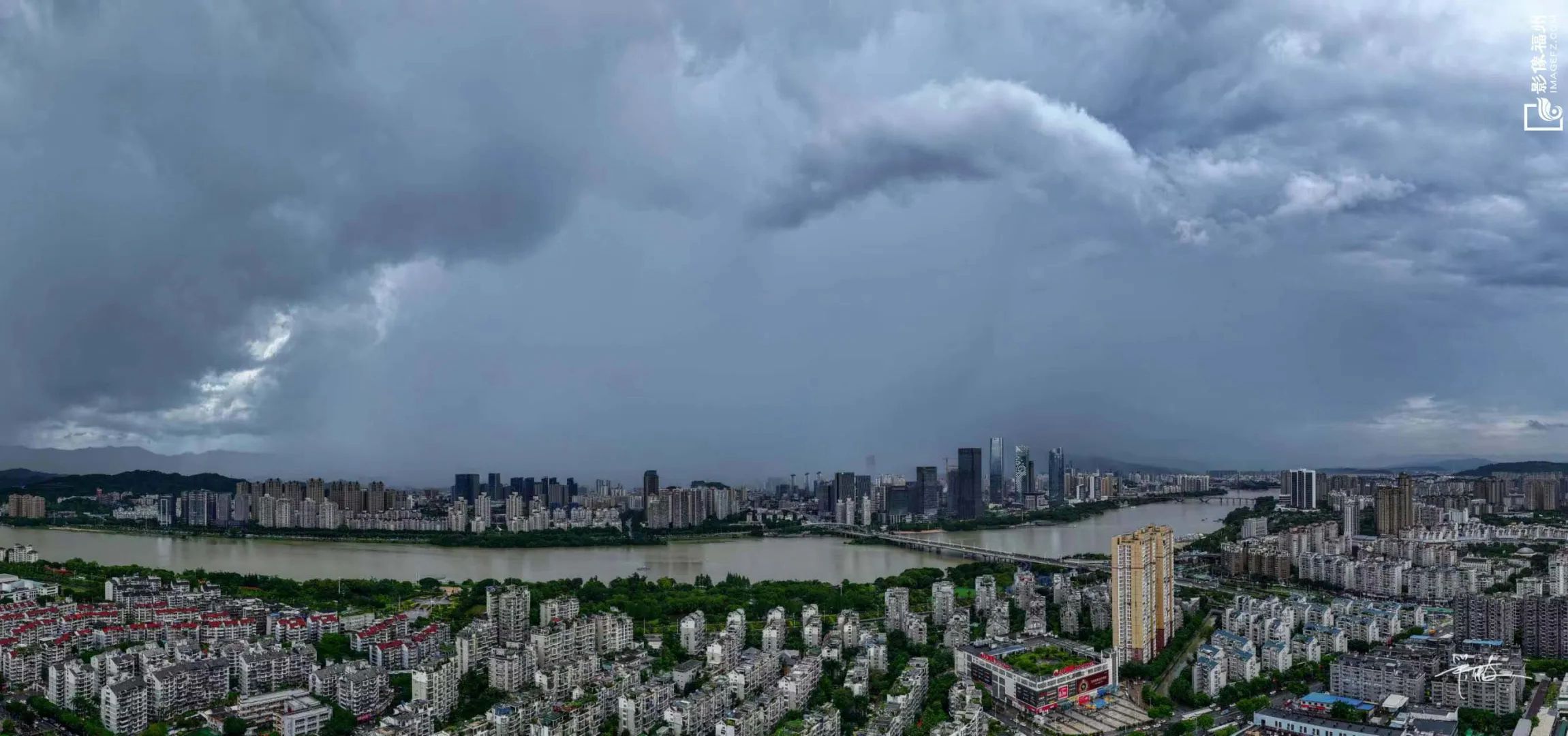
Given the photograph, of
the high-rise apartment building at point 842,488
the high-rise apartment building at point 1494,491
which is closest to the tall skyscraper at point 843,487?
the high-rise apartment building at point 842,488

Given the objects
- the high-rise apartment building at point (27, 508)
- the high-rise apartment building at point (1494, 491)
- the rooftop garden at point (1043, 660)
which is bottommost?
the high-rise apartment building at point (27, 508)

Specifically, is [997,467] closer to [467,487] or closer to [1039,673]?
[467,487]

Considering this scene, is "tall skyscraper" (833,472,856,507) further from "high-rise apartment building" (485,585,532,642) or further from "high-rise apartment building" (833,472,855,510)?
"high-rise apartment building" (485,585,532,642)

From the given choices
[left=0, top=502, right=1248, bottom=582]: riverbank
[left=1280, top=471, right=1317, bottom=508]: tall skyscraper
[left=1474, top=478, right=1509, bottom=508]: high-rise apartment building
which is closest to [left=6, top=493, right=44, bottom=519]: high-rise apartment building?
[left=0, top=502, right=1248, bottom=582]: riverbank

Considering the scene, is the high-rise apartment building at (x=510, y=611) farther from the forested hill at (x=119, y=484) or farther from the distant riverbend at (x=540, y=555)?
the forested hill at (x=119, y=484)

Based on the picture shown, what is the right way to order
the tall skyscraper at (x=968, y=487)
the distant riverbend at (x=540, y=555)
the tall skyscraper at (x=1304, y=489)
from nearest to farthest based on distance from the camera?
the distant riverbend at (x=540, y=555), the tall skyscraper at (x=1304, y=489), the tall skyscraper at (x=968, y=487)
